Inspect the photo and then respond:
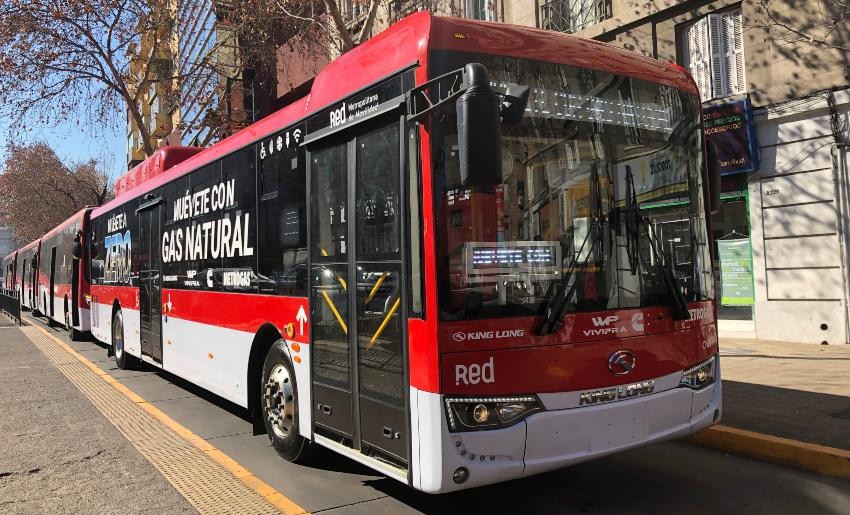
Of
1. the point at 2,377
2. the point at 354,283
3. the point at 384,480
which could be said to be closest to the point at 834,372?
the point at 384,480

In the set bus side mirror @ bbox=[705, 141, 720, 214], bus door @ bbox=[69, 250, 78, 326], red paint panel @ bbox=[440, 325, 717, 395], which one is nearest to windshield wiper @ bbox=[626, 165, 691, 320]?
red paint panel @ bbox=[440, 325, 717, 395]

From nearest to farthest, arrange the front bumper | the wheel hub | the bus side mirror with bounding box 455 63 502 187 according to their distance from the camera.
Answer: the bus side mirror with bounding box 455 63 502 187
the front bumper
the wheel hub

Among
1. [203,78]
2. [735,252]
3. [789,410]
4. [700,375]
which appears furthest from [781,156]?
[203,78]

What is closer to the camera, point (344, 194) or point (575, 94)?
point (575, 94)

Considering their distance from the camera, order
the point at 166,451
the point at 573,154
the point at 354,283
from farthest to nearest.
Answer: the point at 166,451 → the point at 354,283 → the point at 573,154

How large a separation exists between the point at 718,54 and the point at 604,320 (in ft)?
34.3

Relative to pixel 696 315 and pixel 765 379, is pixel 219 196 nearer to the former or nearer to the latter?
pixel 696 315

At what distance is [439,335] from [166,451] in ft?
12.0

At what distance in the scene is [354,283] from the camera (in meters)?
4.31

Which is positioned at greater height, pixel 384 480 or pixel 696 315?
pixel 696 315

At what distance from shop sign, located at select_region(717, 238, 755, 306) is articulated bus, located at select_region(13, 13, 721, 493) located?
27.0 ft

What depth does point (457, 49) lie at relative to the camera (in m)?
3.67

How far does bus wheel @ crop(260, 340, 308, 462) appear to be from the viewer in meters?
5.23

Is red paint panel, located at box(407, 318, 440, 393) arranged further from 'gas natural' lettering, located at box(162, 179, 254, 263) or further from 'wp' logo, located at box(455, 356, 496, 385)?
'gas natural' lettering, located at box(162, 179, 254, 263)
